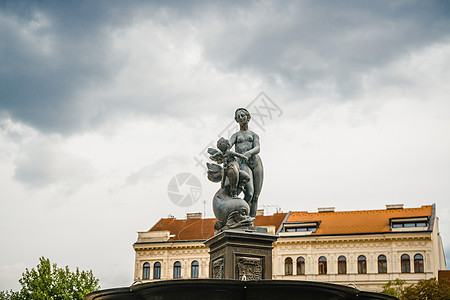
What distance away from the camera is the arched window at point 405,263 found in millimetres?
50128

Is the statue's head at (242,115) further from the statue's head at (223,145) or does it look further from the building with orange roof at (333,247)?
the building with orange roof at (333,247)

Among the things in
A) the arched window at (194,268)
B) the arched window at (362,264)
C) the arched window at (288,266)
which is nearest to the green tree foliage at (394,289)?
the arched window at (362,264)

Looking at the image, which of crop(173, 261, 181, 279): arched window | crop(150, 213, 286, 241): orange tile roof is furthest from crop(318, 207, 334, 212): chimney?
crop(173, 261, 181, 279): arched window

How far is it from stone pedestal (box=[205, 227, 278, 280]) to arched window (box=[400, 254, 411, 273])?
136ft

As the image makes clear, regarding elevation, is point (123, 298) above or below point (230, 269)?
below

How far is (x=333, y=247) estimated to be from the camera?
5203 centimetres

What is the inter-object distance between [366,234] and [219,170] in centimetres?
4103

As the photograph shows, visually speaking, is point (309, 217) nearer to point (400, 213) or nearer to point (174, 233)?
point (400, 213)

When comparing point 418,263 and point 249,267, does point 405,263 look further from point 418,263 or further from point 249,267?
point 249,267

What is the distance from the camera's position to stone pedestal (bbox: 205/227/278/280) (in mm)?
11242

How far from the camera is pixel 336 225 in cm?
5331

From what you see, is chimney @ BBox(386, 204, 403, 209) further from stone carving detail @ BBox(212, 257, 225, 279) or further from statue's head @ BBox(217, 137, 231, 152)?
stone carving detail @ BBox(212, 257, 225, 279)

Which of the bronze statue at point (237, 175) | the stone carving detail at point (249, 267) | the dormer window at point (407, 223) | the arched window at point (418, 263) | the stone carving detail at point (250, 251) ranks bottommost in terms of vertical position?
the stone carving detail at point (249, 267)

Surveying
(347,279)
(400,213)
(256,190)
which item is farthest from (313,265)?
(256,190)
